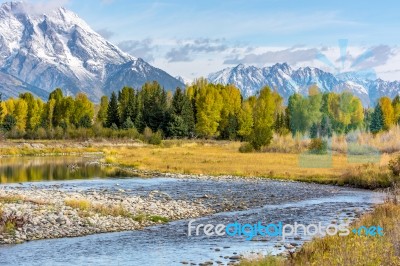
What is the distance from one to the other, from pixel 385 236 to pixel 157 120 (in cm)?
8874

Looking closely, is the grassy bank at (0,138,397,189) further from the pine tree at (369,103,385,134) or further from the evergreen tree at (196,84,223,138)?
the pine tree at (369,103,385,134)

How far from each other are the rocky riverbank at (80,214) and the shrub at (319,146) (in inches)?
1434

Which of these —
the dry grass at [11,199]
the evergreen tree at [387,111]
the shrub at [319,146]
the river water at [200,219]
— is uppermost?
the evergreen tree at [387,111]

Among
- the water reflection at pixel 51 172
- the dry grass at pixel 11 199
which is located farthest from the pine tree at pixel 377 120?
the dry grass at pixel 11 199

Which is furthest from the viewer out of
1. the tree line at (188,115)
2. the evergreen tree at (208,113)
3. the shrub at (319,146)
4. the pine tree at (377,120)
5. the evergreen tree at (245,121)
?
the pine tree at (377,120)

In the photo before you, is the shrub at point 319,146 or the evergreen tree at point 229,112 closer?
the shrub at point 319,146

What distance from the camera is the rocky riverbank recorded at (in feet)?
61.1

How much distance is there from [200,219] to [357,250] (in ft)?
42.5

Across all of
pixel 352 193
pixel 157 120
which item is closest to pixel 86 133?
pixel 157 120

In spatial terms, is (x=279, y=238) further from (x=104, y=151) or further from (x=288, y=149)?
(x=104, y=151)

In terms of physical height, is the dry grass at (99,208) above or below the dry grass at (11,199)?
below

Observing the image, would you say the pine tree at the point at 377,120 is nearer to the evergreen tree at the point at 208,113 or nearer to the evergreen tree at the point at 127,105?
the evergreen tree at the point at 208,113

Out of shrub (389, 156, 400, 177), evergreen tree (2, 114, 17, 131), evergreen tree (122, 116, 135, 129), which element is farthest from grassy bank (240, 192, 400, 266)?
evergreen tree (2, 114, 17, 131)

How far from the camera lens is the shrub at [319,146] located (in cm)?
6019
